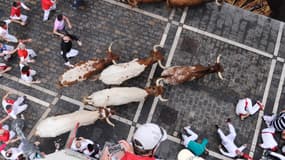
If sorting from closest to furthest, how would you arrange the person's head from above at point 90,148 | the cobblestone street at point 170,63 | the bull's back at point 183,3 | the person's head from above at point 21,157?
the person's head from above at point 21,157
the person's head from above at point 90,148
the cobblestone street at point 170,63
the bull's back at point 183,3

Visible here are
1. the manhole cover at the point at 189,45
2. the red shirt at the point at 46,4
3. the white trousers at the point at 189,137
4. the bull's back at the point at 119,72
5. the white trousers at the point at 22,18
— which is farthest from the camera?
the manhole cover at the point at 189,45

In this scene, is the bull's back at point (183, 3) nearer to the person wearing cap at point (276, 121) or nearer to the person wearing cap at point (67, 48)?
the person wearing cap at point (67, 48)

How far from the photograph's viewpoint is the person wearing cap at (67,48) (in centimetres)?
1764

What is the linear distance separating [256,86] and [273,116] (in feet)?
5.33

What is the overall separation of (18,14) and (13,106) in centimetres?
418

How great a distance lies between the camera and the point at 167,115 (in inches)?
719

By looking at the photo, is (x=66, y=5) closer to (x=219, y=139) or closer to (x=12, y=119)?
(x=12, y=119)

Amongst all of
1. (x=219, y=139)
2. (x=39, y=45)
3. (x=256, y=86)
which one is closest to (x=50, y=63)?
(x=39, y=45)

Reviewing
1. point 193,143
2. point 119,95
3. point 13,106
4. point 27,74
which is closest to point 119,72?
point 119,95

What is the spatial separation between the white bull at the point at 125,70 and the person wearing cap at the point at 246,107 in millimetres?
3927

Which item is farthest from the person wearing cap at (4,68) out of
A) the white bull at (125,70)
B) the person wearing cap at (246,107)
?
the person wearing cap at (246,107)

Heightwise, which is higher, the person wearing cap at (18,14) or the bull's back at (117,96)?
the person wearing cap at (18,14)

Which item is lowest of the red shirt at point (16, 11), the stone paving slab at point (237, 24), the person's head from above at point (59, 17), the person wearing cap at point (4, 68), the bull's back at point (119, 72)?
the person wearing cap at point (4, 68)

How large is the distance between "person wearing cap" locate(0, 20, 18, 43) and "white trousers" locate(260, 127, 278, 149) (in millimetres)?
11273
